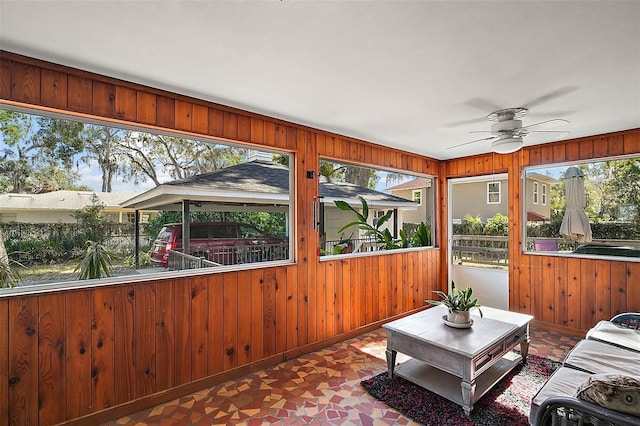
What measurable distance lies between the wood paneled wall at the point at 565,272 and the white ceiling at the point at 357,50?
0.97 metres

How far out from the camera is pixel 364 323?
4008 millimetres

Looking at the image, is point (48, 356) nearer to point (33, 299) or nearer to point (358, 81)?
point (33, 299)

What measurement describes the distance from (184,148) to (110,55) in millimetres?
875

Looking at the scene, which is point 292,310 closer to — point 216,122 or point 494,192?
point 216,122

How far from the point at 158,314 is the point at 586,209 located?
4.75 m

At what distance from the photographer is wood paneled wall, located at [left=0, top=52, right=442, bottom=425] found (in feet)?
6.61

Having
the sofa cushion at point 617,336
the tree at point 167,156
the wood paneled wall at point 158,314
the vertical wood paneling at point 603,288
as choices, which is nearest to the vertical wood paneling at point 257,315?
the wood paneled wall at point 158,314

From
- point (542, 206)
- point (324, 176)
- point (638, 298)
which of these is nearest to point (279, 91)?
point (324, 176)

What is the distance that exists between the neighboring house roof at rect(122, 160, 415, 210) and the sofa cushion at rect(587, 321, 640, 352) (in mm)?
2697

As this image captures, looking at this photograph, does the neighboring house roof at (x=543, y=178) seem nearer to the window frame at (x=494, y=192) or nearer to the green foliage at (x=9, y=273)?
the window frame at (x=494, y=192)

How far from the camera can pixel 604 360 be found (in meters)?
2.16

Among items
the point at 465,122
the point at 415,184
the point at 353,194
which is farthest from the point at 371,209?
the point at 465,122

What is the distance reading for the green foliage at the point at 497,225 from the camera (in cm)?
461

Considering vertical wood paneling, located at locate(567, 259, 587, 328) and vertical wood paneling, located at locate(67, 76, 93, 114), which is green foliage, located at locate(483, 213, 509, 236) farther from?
vertical wood paneling, located at locate(67, 76, 93, 114)
